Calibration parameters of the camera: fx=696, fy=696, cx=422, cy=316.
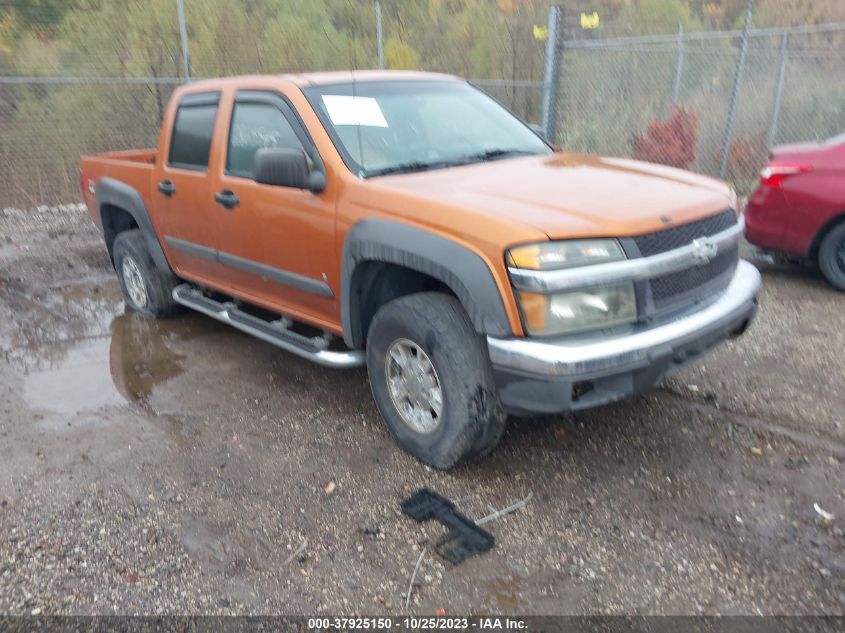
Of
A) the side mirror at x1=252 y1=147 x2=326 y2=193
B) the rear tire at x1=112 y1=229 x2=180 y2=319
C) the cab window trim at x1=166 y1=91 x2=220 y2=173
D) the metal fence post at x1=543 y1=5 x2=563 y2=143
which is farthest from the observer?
the metal fence post at x1=543 y1=5 x2=563 y2=143

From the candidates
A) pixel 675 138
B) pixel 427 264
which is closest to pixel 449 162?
Answer: pixel 427 264

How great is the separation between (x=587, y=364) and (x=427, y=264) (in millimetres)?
851

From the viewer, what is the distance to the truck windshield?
382cm

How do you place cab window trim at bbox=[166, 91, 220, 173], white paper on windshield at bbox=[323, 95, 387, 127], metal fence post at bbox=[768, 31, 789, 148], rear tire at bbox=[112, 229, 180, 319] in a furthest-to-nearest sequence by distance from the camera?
metal fence post at bbox=[768, 31, 789, 148], rear tire at bbox=[112, 229, 180, 319], cab window trim at bbox=[166, 91, 220, 173], white paper on windshield at bbox=[323, 95, 387, 127]

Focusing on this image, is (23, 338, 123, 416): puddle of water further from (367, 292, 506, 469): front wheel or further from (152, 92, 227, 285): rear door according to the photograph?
(367, 292, 506, 469): front wheel

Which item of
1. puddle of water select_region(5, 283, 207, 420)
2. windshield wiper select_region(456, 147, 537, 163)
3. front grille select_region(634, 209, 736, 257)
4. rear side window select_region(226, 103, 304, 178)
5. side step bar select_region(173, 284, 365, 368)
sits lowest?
puddle of water select_region(5, 283, 207, 420)

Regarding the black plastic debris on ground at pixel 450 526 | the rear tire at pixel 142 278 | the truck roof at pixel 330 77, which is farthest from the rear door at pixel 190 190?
the black plastic debris on ground at pixel 450 526

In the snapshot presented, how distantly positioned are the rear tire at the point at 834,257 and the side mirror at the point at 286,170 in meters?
4.60

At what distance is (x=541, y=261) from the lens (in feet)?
9.25

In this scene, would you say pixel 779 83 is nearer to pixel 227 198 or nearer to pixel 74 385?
pixel 227 198

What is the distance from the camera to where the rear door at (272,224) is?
3824 millimetres

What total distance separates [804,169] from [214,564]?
558cm

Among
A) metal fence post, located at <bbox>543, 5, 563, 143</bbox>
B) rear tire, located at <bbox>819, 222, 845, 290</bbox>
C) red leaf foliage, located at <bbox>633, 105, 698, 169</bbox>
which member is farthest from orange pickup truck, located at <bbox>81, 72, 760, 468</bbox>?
red leaf foliage, located at <bbox>633, 105, 698, 169</bbox>

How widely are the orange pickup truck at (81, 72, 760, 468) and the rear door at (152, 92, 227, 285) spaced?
0.02 m
